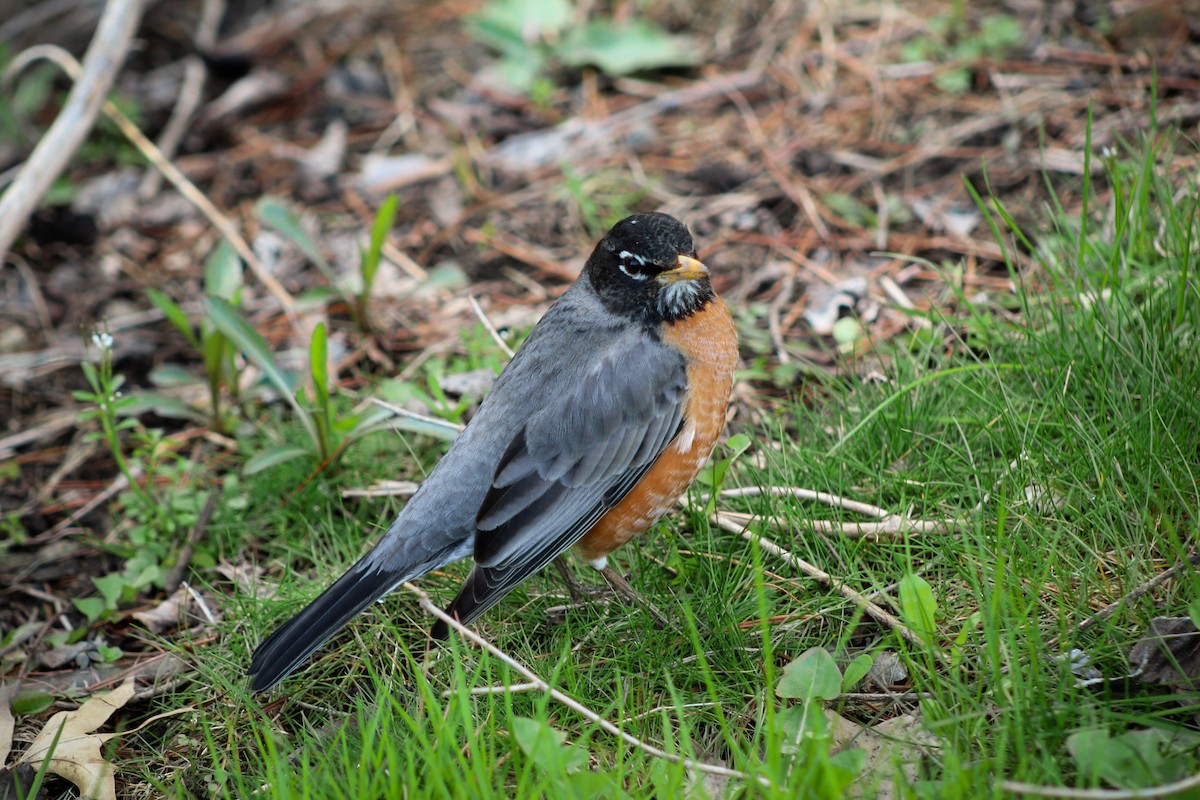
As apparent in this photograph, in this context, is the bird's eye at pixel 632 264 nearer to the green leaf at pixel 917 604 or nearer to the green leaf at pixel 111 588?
the green leaf at pixel 917 604

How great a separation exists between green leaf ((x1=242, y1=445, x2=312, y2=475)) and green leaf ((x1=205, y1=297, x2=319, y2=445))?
0.13 meters

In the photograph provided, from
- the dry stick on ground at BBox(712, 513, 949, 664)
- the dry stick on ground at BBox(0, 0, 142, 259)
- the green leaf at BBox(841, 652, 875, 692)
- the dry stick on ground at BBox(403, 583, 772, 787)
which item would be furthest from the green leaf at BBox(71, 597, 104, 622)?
the green leaf at BBox(841, 652, 875, 692)

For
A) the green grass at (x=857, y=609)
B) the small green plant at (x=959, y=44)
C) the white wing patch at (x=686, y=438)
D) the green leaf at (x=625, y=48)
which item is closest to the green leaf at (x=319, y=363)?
the green grass at (x=857, y=609)

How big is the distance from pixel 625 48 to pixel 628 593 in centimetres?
459

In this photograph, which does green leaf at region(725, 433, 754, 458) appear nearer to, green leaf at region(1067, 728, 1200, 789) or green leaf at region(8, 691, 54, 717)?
green leaf at region(1067, 728, 1200, 789)

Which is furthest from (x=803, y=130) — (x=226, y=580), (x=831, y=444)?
(x=226, y=580)

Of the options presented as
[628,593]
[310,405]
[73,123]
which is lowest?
[628,593]

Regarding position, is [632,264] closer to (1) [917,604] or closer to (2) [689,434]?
(2) [689,434]

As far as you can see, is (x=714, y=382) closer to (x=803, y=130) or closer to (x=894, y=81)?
(x=803, y=130)

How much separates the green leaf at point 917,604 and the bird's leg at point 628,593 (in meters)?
0.80

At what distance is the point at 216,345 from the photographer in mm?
4512

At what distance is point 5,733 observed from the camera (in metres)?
3.33

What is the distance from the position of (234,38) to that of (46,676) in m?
5.35

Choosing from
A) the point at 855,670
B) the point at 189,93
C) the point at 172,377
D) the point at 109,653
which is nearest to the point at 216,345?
the point at 172,377
